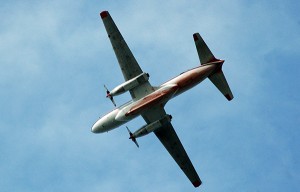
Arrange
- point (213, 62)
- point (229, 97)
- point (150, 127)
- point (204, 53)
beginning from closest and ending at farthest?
point (213, 62) → point (204, 53) → point (229, 97) → point (150, 127)

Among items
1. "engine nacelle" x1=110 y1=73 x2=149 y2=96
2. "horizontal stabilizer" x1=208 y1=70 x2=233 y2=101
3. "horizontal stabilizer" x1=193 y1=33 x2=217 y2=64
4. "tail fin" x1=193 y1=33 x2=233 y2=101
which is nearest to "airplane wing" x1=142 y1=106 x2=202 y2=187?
"engine nacelle" x1=110 y1=73 x2=149 y2=96

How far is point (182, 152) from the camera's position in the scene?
96.3 meters

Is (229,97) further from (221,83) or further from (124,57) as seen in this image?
(124,57)

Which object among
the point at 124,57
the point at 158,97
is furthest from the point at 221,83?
the point at 124,57

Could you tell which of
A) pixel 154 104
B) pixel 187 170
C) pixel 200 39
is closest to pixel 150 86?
pixel 154 104

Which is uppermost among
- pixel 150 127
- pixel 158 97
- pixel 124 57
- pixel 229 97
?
pixel 124 57

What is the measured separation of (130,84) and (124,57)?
422 centimetres

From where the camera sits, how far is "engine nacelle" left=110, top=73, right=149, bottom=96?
87062 millimetres

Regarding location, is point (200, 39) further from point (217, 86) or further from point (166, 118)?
point (166, 118)

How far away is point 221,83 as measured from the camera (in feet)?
295

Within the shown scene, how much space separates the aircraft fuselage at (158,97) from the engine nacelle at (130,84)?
7.83ft

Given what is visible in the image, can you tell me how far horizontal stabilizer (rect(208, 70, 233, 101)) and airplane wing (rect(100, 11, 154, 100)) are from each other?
9.82 meters

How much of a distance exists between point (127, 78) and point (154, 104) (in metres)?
5.85

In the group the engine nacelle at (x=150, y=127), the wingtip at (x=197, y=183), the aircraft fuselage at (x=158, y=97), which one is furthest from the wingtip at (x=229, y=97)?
the wingtip at (x=197, y=183)
